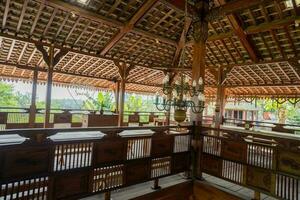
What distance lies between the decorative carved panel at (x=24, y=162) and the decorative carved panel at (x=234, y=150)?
3028 mm

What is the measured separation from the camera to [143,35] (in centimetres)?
686

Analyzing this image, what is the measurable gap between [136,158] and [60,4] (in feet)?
13.2

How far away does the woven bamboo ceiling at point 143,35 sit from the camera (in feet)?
17.3

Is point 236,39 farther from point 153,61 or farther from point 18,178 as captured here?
point 18,178

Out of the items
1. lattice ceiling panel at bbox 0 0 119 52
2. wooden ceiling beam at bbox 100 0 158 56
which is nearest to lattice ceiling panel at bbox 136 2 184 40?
wooden ceiling beam at bbox 100 0 158 56

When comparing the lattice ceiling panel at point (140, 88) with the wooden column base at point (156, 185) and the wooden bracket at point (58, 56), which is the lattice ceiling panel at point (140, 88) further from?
the wooden column base at point (156, 185)

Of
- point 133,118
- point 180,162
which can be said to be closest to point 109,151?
point 180,162

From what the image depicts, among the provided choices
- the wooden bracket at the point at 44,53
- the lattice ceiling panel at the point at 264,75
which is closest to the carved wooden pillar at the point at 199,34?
the wooden bracket at the point at 44,53

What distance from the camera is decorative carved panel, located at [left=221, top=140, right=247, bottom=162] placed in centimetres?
367

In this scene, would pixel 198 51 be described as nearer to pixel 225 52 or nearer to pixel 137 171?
A: pixel 137 171

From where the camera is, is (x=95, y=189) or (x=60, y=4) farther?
(x=60, y=4)

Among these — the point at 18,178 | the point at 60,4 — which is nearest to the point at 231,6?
the point at 60,4

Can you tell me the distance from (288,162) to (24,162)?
3.68 m

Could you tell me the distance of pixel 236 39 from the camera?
22.9 ft
